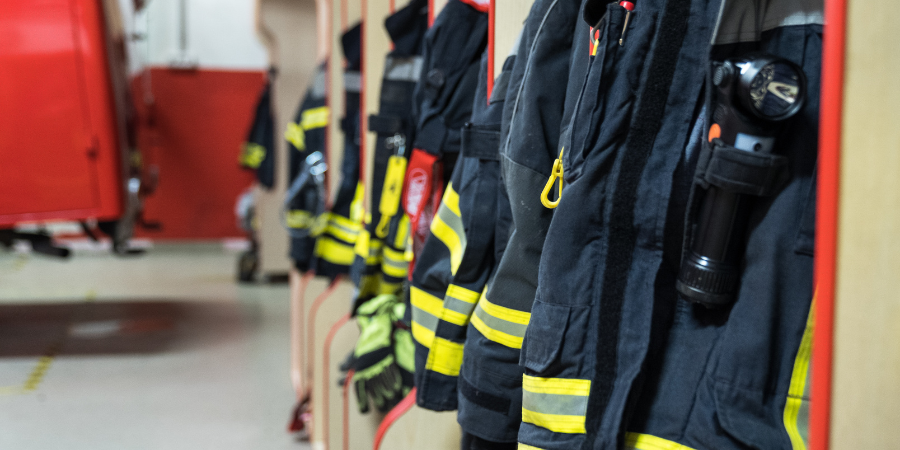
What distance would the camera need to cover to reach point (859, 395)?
23.9 inches

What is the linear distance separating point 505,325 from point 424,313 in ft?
1.30

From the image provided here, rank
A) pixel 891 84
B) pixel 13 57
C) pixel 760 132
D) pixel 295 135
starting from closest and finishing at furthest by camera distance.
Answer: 1. pixel 891 84
2. pixel 760 132
3. pixel 13 57
4. pixel 295 135

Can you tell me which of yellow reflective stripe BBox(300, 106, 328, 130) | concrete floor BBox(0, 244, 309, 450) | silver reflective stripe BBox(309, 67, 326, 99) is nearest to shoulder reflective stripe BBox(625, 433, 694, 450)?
concrete floor BBox(0, 244, 309, 450)

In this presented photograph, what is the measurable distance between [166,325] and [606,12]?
15.8 ft

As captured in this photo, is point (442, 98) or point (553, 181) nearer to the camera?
point (553, 181)

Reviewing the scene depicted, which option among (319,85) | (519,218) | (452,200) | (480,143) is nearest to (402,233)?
(452,200)

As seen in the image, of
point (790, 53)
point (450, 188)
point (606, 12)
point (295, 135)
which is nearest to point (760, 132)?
point (790, 53)

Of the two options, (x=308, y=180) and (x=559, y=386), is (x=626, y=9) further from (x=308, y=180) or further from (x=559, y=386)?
(x=308, y=180)

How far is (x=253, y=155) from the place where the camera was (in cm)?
611

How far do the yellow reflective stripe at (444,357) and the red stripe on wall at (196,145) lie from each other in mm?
7112

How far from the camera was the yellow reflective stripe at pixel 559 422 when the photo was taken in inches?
37.4

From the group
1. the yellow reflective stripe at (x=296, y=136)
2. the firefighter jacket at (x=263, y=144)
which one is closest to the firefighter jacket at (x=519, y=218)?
the yellow reflective stripe at (x=296, y=136)

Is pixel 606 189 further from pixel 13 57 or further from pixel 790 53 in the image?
pixel 13 57

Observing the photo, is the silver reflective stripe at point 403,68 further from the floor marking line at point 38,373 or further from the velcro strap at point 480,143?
the floor marking line at point 38,373
